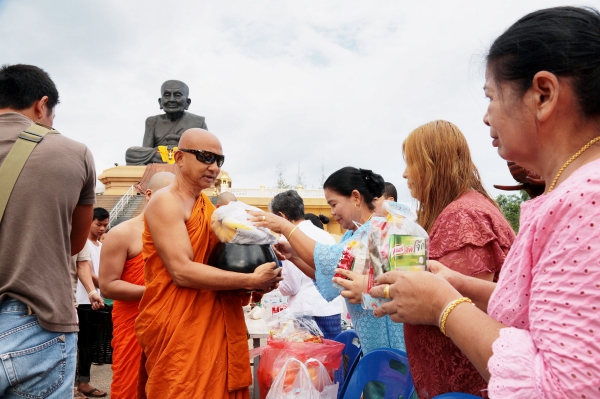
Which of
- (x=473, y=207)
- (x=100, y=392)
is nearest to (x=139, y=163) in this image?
(x=100, y=392)

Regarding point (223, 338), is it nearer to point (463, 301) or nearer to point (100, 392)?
point (463, 301)

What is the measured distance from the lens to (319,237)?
14.2ft

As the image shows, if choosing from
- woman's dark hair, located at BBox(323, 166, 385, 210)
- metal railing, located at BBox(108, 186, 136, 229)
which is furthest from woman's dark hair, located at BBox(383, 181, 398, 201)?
metal railing, located at BBox(108, 186, 136, 229)

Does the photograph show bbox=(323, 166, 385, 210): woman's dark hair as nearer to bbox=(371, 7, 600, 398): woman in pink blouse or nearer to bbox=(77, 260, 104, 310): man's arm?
bbox=(371, 7, 600, 398): woman in pink blouse

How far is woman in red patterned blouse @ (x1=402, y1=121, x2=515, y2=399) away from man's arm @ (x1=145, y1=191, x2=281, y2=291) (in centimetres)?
88

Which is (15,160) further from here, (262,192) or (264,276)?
(262,192)

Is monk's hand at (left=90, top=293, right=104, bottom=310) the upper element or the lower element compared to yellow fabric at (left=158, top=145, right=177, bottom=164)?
lower

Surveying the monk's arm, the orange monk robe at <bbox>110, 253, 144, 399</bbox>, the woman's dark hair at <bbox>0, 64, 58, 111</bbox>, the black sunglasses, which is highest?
the woman's dark hair at <bbox>0, 64, 58, 111</bbox>

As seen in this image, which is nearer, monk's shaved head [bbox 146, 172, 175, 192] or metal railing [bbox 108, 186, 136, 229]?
monk's shaved head [bbox 146, 172, 175, 192]

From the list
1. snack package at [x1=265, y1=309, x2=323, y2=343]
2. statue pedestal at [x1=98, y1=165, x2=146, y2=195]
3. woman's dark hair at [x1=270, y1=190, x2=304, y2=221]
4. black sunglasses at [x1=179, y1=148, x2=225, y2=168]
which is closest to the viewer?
black sunglasses at [x1=179, y1=148, x2=225, y2=168]

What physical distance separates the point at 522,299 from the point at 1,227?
76.7 inches

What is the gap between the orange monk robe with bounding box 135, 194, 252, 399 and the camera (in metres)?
2.38

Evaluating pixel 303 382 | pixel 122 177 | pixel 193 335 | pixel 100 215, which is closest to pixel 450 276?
pixel 303 382

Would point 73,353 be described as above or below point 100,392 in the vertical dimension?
above
